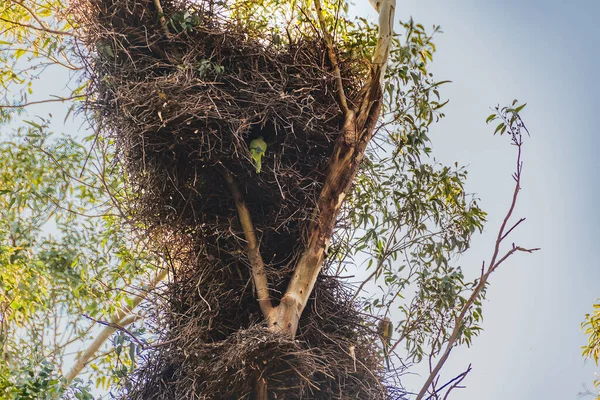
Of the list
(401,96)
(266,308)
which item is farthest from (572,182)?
(266,308)

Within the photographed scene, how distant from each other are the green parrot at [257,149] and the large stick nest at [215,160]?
3cm

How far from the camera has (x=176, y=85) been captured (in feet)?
7.83

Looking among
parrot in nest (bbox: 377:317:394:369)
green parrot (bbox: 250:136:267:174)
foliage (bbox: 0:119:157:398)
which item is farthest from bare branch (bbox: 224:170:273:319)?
foliage (bbox: 0:119:157:398)

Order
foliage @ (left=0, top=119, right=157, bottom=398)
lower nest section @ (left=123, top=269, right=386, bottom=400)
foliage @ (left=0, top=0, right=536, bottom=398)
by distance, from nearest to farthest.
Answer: lower nest section @ (left=123, top=269, right=386, bottom=400), foliage @ (left=0, top=0, right=536, bottom=398), foliage @ (left=0, top=119, right=157, bottom=398)

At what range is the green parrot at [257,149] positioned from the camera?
7.84ft

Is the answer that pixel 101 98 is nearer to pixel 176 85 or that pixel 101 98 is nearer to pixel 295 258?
pixel 176 85

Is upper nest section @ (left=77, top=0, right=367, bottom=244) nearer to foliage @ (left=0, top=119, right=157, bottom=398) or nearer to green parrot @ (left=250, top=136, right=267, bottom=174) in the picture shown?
green parrot @ (left=250, top=136, right=267, bottom=174)

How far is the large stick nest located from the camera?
2369 millimetres

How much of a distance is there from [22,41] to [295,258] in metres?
3.40

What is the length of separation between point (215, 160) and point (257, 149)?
0.16 meters

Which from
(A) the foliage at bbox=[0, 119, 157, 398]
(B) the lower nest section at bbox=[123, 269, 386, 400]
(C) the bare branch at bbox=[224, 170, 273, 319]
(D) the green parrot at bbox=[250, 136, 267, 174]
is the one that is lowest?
(B) the lower nest section at bbox=[123, 269, 386, 400]

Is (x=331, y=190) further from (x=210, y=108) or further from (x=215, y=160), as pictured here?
(x=210, y=108)

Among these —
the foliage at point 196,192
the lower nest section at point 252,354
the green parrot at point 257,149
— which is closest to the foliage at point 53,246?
the foliage at point 196,192

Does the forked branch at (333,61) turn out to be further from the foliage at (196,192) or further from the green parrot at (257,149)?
the green parrot at (257,149)
